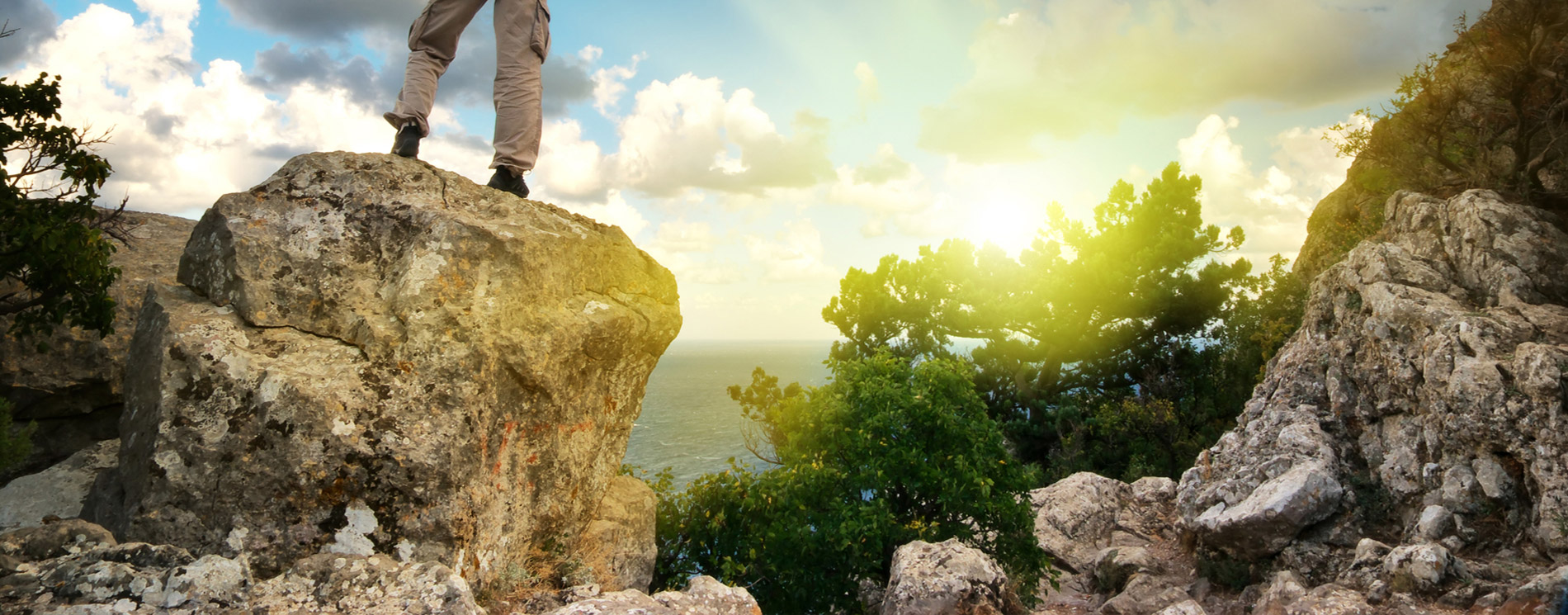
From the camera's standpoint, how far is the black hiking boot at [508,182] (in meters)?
5.93

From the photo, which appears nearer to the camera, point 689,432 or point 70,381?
point 70,381

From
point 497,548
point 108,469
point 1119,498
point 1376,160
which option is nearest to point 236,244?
point 108,469

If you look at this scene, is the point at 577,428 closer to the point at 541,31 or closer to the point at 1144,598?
the point at 541,31

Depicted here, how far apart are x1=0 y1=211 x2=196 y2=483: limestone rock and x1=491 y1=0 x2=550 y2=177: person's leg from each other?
9.66 ft

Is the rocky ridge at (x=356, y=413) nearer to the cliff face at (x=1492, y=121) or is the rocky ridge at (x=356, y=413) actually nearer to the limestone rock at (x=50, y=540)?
the limestone rock at (x=50, y=540)

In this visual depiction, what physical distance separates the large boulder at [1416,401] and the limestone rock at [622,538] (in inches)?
343

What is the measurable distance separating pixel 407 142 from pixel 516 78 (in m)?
0.96

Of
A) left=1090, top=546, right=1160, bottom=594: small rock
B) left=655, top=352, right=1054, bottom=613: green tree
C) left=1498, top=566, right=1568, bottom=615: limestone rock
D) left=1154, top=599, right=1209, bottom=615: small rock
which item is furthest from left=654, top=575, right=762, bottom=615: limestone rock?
left=1090, top=546, right=1160, bottom=594: small rock

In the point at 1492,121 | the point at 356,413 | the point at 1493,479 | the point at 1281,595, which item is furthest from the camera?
the point at 1492,121

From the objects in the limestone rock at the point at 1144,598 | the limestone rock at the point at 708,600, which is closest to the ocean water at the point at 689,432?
the limestone rock at the point at 1144,598

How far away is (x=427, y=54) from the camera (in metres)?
5.66

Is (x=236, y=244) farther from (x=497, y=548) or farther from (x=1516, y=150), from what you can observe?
(x=1516, y=150)

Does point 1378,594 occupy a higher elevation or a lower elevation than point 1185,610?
higher

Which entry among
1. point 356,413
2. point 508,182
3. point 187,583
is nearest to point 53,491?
point 356,413
